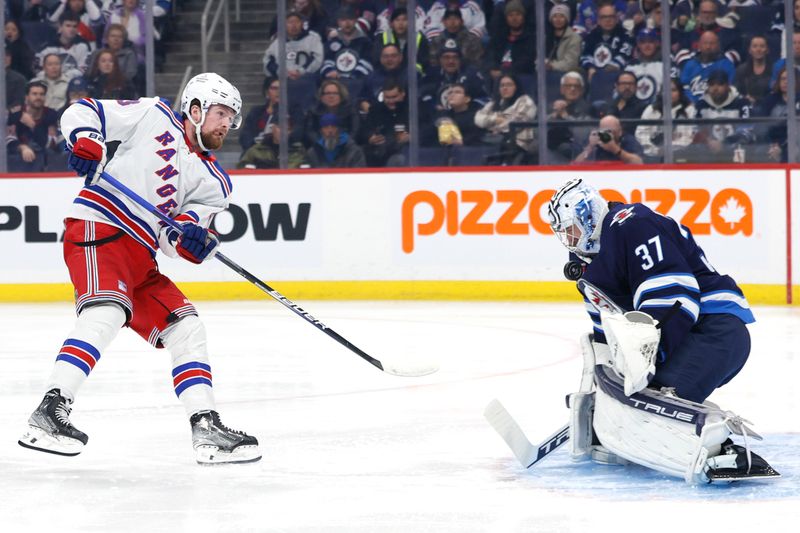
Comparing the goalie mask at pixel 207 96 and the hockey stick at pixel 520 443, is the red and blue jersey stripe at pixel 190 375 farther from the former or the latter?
the hockey stick at pixel 520 443

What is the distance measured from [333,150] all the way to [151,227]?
16.8 ft

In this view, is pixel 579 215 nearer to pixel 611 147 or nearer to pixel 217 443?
pixel 217 443

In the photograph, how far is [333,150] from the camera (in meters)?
8.88

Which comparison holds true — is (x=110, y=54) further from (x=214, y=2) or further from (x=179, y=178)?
(x=179, y=178)

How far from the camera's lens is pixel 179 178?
12.6 feet

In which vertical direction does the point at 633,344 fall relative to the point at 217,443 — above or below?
above

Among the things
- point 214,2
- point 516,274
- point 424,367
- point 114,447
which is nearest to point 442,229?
point 516,274

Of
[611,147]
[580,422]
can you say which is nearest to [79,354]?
[580,422]

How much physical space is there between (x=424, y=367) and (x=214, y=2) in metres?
5.97

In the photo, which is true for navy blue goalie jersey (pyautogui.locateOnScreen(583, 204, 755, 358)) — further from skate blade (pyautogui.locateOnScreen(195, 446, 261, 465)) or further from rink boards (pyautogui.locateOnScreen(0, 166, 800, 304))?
rink boards (pyautogui.locateOnScreen(0, 166, 800, 304))

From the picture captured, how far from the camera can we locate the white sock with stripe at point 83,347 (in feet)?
11.6

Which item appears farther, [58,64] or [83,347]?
[58,64]

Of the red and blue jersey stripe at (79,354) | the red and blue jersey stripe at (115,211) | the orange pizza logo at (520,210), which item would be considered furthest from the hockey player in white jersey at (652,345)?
the orange pizza logo at (520,210)

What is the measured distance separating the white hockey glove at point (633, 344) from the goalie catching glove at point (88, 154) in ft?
4.60
